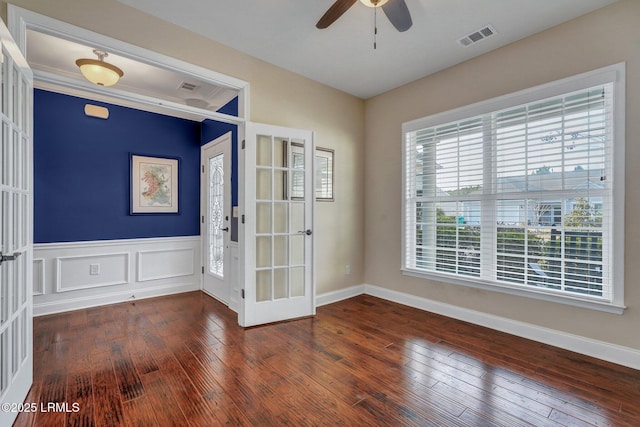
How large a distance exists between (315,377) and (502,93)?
314 cm

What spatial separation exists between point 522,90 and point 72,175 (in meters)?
5.11

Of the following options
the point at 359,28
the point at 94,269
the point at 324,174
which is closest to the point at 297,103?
the point at 324,174

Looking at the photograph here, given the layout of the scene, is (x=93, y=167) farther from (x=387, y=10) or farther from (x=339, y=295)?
(x=387, y=10)

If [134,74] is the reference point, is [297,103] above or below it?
Answer: below

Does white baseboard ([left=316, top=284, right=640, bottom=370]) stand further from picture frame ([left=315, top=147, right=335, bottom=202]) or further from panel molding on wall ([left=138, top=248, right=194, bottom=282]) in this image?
panel molding on wall ([left=138, top=248, right=194, bottom=282])

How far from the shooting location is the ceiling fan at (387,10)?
6.43ft

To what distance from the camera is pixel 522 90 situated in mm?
2844

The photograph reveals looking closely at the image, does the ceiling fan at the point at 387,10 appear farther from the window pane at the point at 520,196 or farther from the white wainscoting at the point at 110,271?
the white wainscoting at the point at 110,271

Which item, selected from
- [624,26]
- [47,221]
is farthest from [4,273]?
[624,26]

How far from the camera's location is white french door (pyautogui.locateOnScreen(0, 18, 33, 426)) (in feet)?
5.16

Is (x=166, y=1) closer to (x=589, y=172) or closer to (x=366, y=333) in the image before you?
(x=366, y=333)

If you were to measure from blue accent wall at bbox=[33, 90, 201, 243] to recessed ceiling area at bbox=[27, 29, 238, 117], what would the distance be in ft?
1.02

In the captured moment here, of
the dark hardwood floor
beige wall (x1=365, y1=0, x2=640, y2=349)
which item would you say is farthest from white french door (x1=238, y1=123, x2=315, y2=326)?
beige wall (x1=365, y1=0, x2=640, y2=349)

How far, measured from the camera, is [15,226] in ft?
5.76
